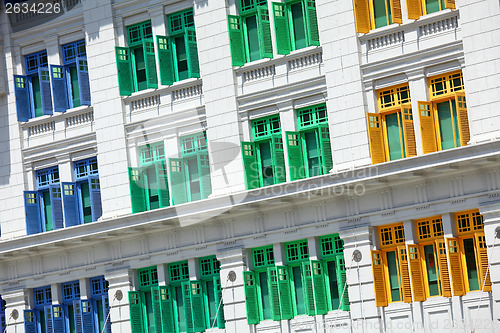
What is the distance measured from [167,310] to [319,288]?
4.44 m

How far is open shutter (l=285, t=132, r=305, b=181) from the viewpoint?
28359mm

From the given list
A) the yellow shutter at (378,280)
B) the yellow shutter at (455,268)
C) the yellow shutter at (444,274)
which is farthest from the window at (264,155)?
the yellow shutter at (455,268)

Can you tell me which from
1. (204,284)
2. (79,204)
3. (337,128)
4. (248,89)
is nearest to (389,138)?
(337,128)

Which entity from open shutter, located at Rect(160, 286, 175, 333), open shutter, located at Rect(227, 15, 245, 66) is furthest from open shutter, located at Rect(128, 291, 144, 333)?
open shutter, located at Rect(227, 15, 245, 66)

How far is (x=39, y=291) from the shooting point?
32719 millimetres

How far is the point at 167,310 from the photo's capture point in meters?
30.3

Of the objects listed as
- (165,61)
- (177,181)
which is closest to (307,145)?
(177,181)

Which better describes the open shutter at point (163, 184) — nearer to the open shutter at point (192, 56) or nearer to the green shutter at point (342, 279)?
the open shutter at point (192, 56)

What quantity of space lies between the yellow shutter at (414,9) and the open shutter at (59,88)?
10309 mm

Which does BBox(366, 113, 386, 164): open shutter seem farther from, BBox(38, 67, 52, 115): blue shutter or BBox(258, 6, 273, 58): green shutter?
BBox(38, 67, 52, 115): blue shutter

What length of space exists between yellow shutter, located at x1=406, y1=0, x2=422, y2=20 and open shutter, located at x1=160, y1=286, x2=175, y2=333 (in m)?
9.01

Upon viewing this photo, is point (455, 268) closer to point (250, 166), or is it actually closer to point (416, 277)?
point (416, 277)

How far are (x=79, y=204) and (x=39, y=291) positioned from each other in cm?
257

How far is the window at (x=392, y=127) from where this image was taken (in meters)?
26.8
